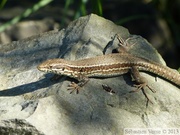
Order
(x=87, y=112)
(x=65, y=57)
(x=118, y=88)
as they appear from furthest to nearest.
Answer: (x=65, y=57) → (x=118, y=88) → (x=87, y=112)

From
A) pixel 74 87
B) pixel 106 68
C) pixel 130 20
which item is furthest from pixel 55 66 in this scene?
pixel 130 20

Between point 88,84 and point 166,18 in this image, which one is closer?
point 88,84

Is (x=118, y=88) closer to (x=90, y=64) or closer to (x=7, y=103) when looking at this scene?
(x=90, y=64)

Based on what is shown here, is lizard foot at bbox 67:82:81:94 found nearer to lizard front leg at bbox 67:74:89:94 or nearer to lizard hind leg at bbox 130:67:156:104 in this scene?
lizard front leg at bbox 67:74:89:94

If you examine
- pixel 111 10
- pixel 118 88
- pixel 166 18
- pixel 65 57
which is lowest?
pixel 118 88

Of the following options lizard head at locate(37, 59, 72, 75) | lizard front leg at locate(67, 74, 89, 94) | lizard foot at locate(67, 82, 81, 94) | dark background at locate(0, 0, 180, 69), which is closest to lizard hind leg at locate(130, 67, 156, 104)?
lizard front leg at locate(67, 74, 89, 94)

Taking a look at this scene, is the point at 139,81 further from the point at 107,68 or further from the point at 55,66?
the point at 55,66

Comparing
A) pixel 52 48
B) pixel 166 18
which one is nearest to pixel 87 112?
pixel 52 48

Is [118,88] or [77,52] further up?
[77,52]
